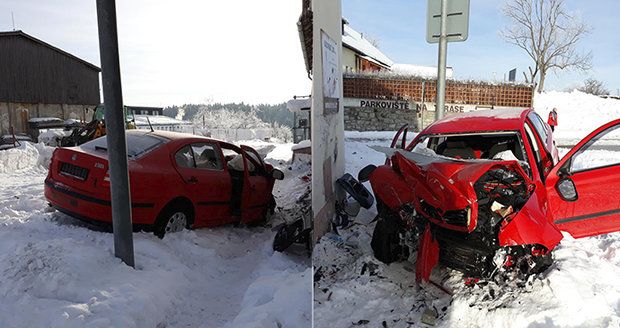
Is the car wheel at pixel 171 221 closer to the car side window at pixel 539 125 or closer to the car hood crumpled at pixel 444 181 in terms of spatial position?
the car hood crumpled at pixel 444 181

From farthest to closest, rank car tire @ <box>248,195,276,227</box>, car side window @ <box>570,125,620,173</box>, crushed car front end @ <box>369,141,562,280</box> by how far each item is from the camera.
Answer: car tire @ <box>248,195,276,227</box> < car side window @ <box>570,125,620,173</box> < crushed car front end @ <box>369,141,562,280</box>

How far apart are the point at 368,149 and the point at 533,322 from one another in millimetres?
2689

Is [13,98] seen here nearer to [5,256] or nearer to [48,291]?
[5,256]

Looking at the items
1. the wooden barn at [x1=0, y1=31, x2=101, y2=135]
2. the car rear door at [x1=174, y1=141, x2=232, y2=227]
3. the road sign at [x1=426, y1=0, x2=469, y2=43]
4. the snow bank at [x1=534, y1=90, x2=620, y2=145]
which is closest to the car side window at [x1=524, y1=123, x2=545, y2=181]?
the snow bank at [x1=534, y1=90, x2=620, y2=145]

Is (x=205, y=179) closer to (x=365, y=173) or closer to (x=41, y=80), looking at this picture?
(x=365, y=173)

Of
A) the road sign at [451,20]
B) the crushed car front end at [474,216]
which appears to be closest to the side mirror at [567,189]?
the crushed car front end at [474,216]

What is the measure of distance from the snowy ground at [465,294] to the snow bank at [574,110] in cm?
114

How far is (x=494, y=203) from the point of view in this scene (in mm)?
A: 2645

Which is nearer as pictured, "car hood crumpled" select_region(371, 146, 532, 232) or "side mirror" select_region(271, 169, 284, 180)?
"car hood crumpled" select_region(371, 146, 532, 232)

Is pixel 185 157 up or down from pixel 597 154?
down

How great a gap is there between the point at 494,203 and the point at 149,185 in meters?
2.81

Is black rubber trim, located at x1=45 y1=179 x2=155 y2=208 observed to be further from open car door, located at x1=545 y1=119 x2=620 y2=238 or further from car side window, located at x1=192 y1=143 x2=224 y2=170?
open car door, located at x1=545 y1=119 x2=620 y2=238

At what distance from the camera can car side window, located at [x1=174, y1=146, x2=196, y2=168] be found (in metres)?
3.85

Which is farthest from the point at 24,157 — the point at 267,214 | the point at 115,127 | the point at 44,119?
the point at 115,127
